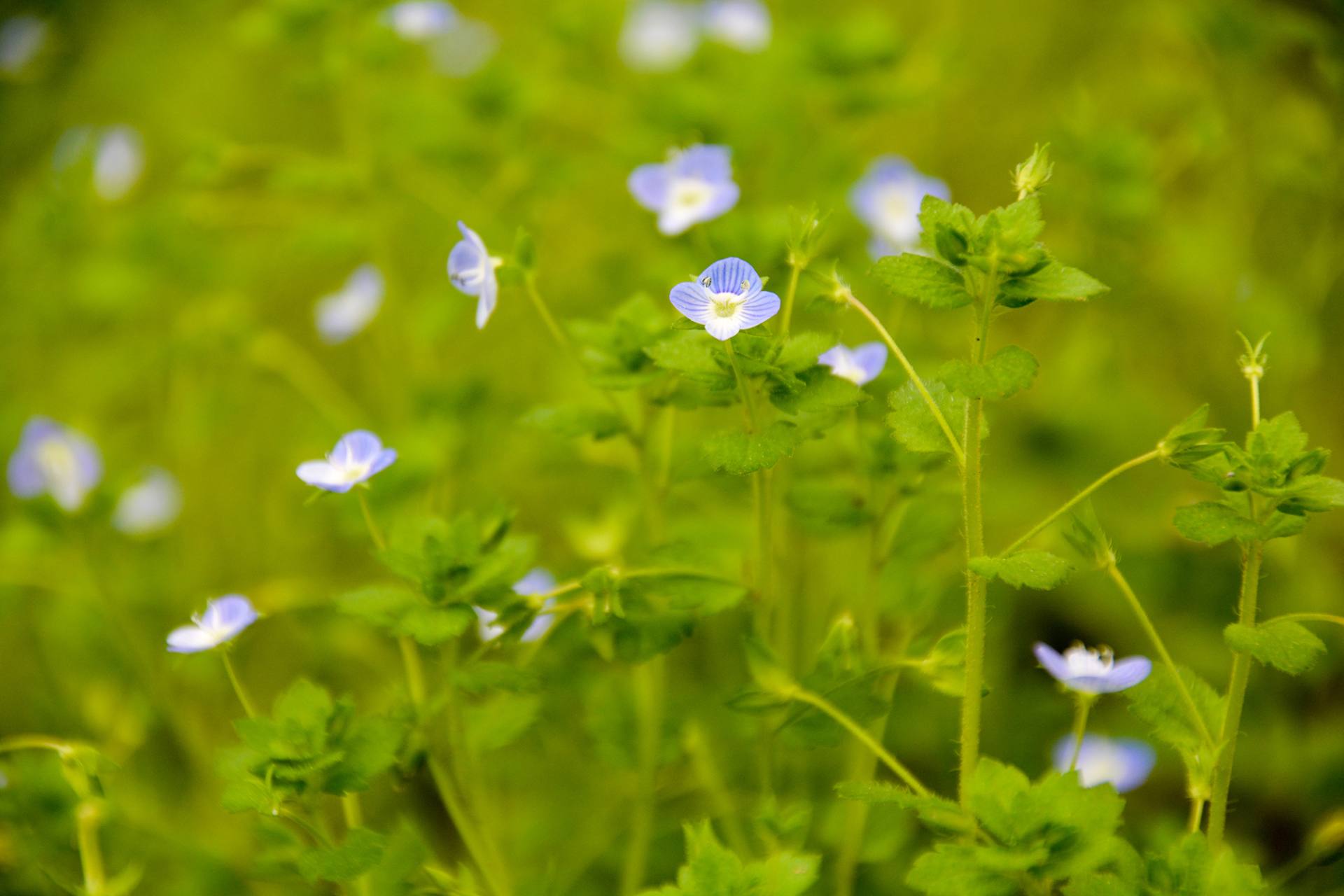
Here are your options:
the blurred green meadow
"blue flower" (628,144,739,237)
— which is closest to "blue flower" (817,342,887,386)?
the blurred green meadow

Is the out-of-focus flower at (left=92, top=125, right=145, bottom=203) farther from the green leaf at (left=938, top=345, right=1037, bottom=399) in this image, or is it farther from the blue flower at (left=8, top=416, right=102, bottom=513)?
the green leaf at (left=938, top=345, right=1037, bottom=399)

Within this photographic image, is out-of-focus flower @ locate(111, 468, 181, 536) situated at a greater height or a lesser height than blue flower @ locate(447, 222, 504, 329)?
lesser

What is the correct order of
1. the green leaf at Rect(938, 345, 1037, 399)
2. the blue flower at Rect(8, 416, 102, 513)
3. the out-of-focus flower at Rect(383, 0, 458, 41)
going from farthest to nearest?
the out-of-focus flower at Rect(383, 0, 458, 41)
the blue flower at Rect(8, 416, 102, 513)
the green leaf at Rect(938, 345, 1037, 399)

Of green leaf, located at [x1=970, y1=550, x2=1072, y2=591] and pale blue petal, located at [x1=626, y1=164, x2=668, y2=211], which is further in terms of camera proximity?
pale blue petal, located at [x1=626, y1=164, x2=668, y2=211]

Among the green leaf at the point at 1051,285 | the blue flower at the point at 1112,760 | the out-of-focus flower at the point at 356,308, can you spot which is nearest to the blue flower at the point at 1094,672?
the blue flower at the point at 1112,760

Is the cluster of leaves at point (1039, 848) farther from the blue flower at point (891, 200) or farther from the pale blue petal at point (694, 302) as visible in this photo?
the blue flower at point (891, 200)

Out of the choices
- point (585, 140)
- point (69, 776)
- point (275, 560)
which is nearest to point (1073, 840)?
point (69, 776)

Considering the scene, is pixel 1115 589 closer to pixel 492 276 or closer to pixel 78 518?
pixel 492 276
